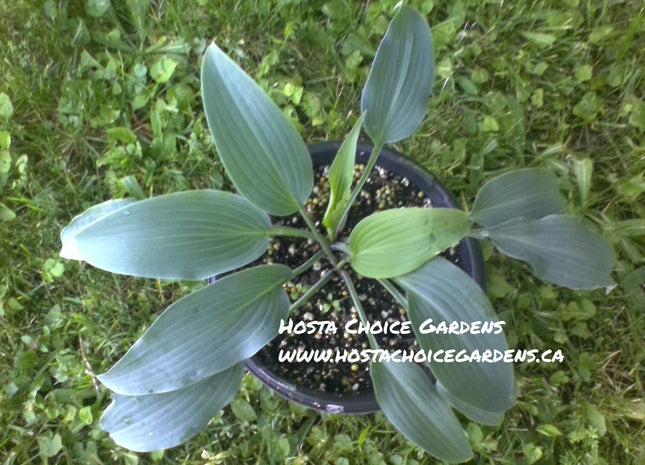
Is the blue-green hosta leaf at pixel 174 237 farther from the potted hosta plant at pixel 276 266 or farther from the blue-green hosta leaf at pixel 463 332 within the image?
the blue-green hosta leaf at pixel 463 332

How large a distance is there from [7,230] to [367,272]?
757mm

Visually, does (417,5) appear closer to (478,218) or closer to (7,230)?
(478,218)

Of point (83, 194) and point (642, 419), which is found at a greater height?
point (83, 194)

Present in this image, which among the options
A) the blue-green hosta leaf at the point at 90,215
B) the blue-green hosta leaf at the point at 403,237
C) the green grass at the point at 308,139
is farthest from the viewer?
the green grass at the point at 308,139

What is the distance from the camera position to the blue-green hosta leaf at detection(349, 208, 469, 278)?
0.63 meters

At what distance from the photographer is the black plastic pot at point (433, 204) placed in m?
0.85

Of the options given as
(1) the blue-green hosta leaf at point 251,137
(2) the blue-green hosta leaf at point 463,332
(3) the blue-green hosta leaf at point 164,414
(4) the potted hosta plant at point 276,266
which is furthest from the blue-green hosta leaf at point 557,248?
(3) the blue-green hosta leaf at point 164,414

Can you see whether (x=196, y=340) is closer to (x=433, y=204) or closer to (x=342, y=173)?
(x=342, y=173)

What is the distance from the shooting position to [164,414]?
730mm

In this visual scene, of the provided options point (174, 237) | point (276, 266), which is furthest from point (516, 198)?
point (174, 237)

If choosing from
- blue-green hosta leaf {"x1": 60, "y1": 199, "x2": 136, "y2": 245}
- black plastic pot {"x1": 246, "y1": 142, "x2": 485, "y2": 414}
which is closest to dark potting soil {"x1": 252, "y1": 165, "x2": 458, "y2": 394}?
black plastic pot {"x1": 246, "y1": 142, "x2": 485, "y2": 414}

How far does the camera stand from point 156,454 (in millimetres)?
1008

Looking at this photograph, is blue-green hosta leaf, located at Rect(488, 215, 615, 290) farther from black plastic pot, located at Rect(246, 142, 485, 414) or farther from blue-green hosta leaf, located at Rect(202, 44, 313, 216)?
blue-green hosta leaf, located at Rect(202, 44, 313, 216)

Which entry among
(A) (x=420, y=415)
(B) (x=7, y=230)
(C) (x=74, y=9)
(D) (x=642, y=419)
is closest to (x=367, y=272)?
(A) (x=420, y=415)
